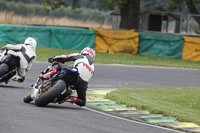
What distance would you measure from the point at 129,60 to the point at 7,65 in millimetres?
14363

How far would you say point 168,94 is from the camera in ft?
51.4

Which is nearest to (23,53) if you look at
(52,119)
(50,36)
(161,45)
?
(52,119)

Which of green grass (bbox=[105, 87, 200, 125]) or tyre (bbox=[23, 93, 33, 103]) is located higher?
tyre (bbox=[23, 93, 33, 103])

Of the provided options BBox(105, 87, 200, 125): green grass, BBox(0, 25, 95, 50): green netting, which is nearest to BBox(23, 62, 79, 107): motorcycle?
BBox(105, 87, 200, 125): green grass

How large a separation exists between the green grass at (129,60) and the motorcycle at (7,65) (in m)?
10.5

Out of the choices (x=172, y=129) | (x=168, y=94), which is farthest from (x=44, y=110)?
(x=168, y=94)

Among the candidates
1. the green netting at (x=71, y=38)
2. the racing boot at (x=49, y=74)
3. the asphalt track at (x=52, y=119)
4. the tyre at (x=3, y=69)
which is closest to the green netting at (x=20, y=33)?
the green netting at (x=71, y=38)

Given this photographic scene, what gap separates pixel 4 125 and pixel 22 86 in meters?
6.15

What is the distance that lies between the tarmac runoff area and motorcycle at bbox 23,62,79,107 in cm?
115

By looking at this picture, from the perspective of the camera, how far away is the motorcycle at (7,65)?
13250 mm

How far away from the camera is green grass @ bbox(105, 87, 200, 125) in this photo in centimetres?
1206

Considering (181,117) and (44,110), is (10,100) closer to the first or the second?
(44,110)

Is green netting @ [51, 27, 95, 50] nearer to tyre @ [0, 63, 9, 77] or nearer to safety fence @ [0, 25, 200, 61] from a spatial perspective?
safety fence @ [0, 25, 200, 61]

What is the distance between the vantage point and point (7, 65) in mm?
13281
